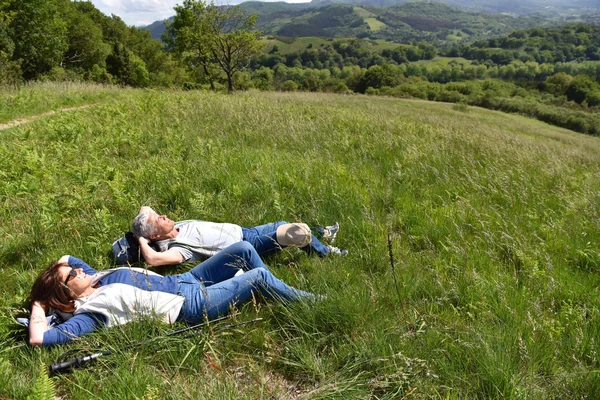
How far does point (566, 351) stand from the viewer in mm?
2254

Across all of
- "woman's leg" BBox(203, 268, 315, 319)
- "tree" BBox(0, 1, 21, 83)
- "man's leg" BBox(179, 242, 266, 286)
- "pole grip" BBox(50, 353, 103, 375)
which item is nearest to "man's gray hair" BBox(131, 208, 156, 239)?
"man's leg" BBox(179, 242, 266, 286)

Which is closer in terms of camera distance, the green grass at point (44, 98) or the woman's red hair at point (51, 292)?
the woman's red hair at point (51, 292)

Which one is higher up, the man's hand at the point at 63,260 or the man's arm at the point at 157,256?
the man's hand at the point at 63,260

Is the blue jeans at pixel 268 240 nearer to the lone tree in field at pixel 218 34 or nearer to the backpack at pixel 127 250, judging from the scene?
the backpack at pixel 127 250

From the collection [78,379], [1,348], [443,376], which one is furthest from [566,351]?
[1,348]

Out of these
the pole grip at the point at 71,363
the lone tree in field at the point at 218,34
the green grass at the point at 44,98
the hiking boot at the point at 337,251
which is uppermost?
the lone tree in field at the point at 218,34

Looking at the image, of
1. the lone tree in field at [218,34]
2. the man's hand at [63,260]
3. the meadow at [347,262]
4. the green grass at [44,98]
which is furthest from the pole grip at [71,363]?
the lone tree in field at [218,34]

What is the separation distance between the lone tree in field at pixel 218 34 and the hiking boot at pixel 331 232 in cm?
2402

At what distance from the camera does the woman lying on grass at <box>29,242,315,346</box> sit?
262cm

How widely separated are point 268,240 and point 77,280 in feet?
5.78

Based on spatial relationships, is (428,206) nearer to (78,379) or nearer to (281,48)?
(78,379)

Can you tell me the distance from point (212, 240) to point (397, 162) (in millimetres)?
3557

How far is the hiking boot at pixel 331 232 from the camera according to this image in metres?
3.90

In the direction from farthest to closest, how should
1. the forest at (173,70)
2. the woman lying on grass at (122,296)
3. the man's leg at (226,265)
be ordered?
the forest at (173,70) → the man's leg at (226,265) → the woman lying on grass at (122,296)
